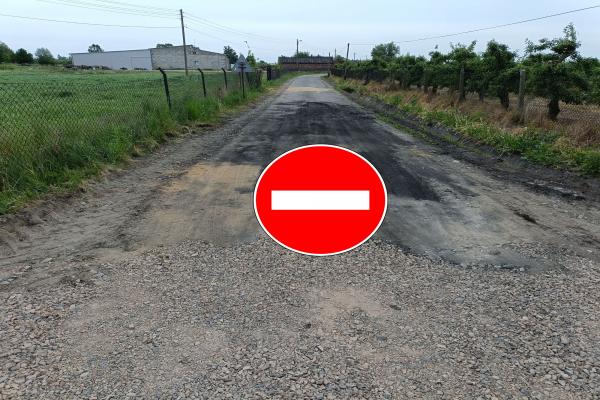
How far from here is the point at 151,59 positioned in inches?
3804

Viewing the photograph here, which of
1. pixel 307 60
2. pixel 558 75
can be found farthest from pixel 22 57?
pixel 558 75

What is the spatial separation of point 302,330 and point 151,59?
107 meters

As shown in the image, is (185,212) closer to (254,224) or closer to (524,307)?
(254,224)

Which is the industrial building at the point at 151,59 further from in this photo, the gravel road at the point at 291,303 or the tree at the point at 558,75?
the gravel road at the point at 291,303

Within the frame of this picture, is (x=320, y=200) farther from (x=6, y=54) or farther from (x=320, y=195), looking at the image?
(x=6, y=54)

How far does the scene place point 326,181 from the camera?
3.00m

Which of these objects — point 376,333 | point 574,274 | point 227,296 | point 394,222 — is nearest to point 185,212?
point 227,296

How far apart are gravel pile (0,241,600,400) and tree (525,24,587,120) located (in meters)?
8.78

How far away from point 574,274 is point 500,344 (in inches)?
62.7

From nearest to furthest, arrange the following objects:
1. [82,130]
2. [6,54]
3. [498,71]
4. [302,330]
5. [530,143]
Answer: [302,330] < [82,130] < [530,143] < [498,71] < [6,54]

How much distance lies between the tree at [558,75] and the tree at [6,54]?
317 ft

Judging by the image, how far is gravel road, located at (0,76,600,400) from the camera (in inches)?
97.0

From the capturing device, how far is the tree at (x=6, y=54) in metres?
78.4

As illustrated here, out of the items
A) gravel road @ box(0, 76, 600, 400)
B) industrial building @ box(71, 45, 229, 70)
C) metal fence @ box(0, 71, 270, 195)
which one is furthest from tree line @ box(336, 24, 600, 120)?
industrial building @ box(71, 45, 229, 70)
